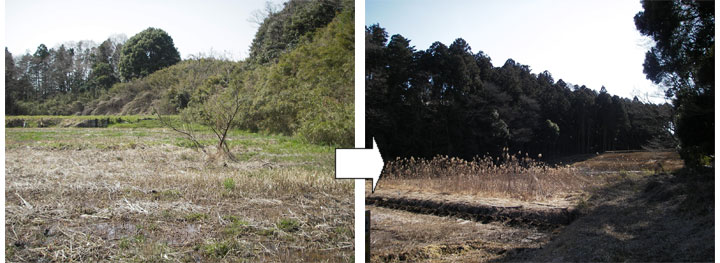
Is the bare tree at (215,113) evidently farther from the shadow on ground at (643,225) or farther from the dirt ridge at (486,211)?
the shadow on ground at (643,225)

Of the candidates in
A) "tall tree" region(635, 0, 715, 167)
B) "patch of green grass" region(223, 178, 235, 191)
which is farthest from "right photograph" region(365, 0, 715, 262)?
"patch of green grass" region(223, 178, 235, 191)

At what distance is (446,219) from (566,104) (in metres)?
1.32

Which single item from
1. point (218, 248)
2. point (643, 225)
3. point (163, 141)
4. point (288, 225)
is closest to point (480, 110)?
point (643, 225)

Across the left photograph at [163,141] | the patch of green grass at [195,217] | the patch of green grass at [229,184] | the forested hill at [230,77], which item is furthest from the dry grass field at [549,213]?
the patch of green grass at [195,217]

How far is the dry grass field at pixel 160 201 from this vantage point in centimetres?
236

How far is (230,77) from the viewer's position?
2.96 metres

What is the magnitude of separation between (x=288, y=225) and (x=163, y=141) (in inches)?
42.7

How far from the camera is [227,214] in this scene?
8.57 feet

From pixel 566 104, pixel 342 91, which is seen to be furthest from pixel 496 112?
pixel 342 91

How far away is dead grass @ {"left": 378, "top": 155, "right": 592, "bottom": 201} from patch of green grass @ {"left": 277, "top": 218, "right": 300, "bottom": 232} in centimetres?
157

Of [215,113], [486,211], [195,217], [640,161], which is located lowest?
[486,211]

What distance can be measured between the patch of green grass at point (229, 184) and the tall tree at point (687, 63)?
3.06 metres

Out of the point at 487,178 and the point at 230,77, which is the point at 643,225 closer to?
the point at 487,178

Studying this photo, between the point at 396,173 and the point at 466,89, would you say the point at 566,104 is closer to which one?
the point at 466,89
